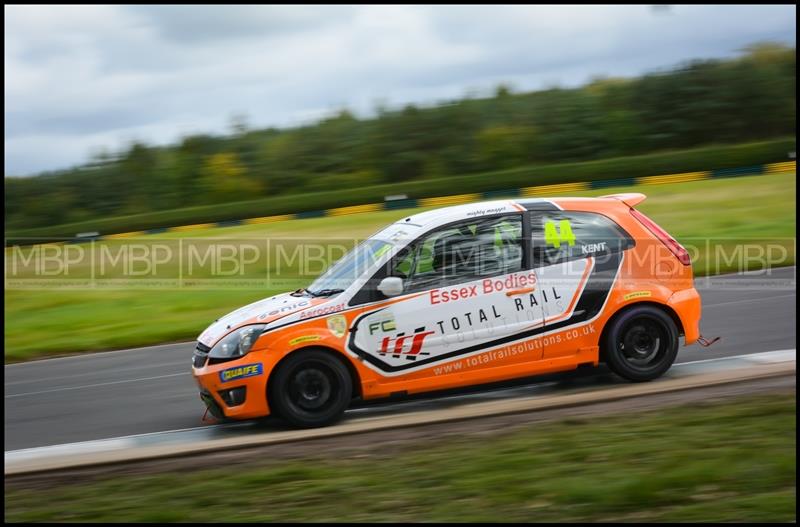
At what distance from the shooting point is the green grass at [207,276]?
14.7 meters

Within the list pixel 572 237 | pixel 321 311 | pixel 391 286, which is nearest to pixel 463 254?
pixel 391 286

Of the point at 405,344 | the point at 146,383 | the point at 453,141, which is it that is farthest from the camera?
the point at 453,141

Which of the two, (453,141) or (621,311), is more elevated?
(453,141)

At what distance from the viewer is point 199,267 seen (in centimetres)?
2122

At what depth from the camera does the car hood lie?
769cm

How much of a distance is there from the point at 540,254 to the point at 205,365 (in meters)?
3.15

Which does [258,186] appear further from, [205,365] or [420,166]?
[205,365]

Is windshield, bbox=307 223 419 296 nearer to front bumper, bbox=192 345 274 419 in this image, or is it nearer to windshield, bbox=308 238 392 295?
windshield, bbox=308 238 392 295

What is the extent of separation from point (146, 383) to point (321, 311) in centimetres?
377

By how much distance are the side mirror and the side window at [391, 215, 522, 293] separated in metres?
0.16

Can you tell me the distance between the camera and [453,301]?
7844 mm

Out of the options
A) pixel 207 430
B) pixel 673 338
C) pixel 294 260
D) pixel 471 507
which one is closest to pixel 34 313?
pixel 294 260

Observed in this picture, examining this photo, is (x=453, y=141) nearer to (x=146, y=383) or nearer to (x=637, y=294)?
(x=146, y=383)

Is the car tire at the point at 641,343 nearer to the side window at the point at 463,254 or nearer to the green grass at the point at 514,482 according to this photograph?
the side window at the point at 463,254
